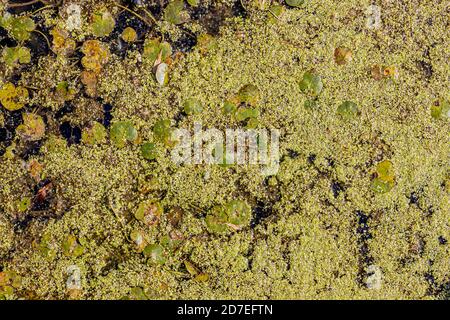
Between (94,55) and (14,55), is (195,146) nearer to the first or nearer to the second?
(94,55)

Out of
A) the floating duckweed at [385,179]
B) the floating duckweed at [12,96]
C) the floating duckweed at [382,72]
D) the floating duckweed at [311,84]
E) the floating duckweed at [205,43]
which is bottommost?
the floating duckweed at [385,179]

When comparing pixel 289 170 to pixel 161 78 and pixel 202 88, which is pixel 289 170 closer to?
pixel 202 88

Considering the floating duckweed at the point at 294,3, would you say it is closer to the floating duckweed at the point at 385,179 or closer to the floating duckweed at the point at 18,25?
the floating duckweed at the point at 385,179

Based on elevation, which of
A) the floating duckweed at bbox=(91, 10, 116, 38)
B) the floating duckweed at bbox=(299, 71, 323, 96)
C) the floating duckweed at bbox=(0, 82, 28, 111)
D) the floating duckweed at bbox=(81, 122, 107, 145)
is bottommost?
the floating duckweed at bbox=(81, 122, 107, 145)

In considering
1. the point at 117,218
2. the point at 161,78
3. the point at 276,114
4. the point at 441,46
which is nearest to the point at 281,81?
the point at 276,114

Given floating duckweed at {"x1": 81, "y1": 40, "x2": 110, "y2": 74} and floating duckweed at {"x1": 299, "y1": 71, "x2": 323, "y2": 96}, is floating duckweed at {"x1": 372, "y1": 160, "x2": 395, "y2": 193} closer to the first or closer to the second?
floating duckweed at {"x1": 299, "y1": 71, "x2": 323, "y2": 96}

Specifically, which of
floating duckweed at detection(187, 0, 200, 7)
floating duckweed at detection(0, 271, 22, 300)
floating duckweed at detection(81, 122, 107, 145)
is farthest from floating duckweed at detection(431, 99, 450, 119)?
floating duckweed at detection(0, 271, 22, 300)

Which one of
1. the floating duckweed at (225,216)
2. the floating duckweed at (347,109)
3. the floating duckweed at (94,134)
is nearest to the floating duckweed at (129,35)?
the floating duckweed at (94,134)
